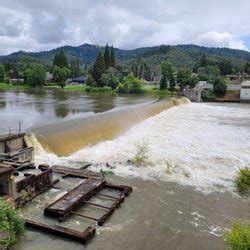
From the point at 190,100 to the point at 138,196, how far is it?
165ft

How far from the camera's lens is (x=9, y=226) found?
932cm

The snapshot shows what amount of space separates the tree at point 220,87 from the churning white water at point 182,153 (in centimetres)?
3489

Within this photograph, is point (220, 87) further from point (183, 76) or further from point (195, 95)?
point (183, 76)

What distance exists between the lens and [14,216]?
9.58 metres

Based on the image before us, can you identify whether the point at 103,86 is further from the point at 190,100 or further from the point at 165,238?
the point at 165,238

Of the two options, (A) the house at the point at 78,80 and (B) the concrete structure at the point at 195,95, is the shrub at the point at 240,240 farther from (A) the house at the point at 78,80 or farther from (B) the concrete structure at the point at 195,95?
(A) the house at the point at 78,80

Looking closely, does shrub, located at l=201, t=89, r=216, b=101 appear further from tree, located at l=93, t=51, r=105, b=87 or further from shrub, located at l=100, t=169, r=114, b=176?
shrub, located at l=100, t=169, r=114, b=176

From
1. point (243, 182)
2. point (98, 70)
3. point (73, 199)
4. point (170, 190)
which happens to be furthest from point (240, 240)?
point (98, 70)

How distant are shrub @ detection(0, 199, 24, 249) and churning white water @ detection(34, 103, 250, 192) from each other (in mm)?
6567

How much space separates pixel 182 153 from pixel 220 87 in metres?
48.1

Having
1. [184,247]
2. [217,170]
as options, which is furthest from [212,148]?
[184,247]

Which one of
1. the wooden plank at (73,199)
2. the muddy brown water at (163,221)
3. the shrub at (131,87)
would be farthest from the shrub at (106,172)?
the shrub at (131,87)

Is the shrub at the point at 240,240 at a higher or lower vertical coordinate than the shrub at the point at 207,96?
higher

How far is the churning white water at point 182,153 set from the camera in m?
15.6
